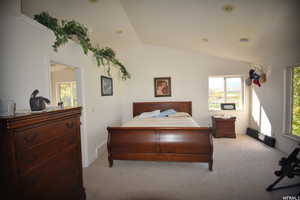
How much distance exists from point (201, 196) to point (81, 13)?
3.50 metres

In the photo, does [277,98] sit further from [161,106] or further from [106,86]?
[106,86]

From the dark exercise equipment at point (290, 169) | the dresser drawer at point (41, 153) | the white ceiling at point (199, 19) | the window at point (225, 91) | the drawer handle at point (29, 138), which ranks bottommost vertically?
the dark exercise equipment at point (290, 169)

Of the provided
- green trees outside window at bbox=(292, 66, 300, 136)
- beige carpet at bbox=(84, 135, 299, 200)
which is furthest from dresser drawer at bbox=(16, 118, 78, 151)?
green trees outside window at bbox=(292, 66, 300, 136)

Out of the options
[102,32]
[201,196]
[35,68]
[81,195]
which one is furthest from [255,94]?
[35,68]

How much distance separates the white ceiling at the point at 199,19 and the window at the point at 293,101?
51 cm

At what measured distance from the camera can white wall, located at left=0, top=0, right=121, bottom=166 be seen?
A: 4.62 ft

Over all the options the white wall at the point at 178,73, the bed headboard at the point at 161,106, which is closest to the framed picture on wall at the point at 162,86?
the white wall at the point at 178,73

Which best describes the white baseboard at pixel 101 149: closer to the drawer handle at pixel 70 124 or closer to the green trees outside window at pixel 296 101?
the drawer handle at pixel 70 124

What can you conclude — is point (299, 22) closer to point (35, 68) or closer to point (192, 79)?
point (192, 79)

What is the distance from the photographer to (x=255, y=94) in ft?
13.6

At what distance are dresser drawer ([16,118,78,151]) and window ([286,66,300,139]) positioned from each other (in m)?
4.10

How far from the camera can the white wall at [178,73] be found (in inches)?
179

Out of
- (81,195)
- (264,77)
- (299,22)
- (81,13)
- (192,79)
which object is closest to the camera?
(81,195)

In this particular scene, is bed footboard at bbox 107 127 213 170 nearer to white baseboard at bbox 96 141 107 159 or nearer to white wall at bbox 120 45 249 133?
white baseboard at bbox 96 141 107 159
